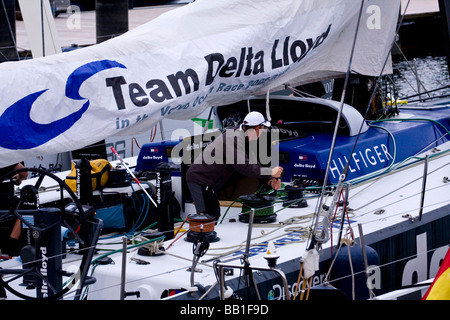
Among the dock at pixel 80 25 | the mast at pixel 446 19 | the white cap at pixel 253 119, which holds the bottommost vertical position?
the dock at pixel 80 25

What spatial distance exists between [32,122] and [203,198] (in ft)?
6.88

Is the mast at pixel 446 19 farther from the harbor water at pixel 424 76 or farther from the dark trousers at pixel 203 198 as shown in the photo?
the harbor water at pixel 424 76

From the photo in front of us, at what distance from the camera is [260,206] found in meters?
6.36

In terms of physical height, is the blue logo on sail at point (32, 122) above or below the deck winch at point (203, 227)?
above

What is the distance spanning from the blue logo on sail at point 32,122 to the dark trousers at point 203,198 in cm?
176

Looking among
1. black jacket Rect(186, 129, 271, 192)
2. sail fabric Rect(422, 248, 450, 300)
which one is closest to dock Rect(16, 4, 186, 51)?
black jacket Rect(186, 129, 271, 192)

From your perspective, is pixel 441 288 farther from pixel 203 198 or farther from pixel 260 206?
pixel 203 198

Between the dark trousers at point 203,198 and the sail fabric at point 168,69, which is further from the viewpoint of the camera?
the dark trousers at point 203,198

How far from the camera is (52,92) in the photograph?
15.8ft

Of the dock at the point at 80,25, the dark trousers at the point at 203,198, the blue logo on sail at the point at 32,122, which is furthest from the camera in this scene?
the dock at the point at 80,25

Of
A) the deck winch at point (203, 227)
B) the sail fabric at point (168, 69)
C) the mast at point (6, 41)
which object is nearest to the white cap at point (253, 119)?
the sail fabric at point (168, 69)

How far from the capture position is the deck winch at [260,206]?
634 centimetres
